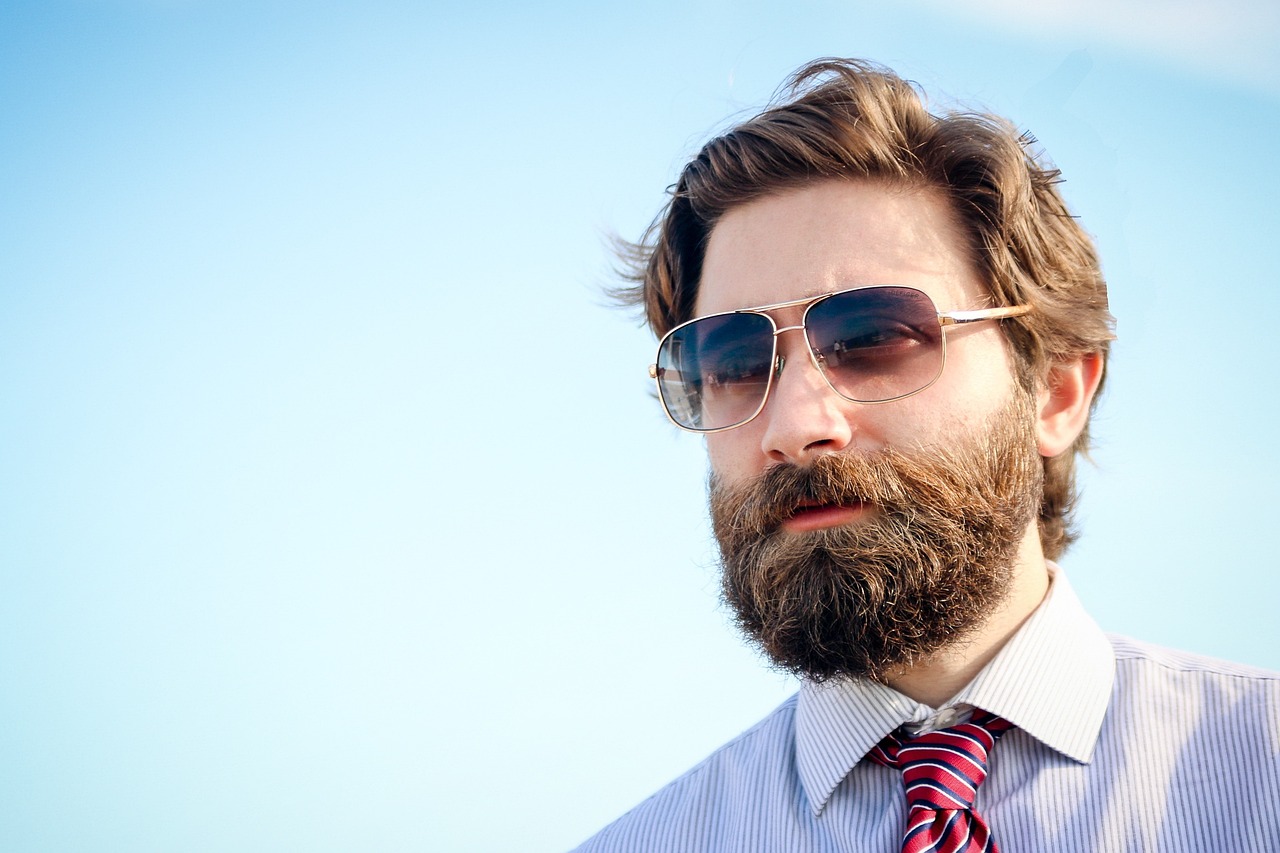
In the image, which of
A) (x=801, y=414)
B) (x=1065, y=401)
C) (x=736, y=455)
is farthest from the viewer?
(x=1065, y=401)

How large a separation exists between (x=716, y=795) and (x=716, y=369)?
52.2 inches

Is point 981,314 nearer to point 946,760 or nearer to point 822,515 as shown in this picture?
point 822,515

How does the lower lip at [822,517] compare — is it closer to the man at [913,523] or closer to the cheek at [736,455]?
the man at [913,523]

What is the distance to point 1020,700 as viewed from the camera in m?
2.43

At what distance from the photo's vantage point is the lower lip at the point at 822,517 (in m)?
2.62

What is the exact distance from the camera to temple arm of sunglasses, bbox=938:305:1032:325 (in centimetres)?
280

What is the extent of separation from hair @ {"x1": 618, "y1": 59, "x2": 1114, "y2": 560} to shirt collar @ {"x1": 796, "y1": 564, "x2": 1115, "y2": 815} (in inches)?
30.6

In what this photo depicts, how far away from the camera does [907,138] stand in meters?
3.13

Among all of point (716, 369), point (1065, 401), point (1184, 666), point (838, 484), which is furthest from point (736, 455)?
point (1184, 666)

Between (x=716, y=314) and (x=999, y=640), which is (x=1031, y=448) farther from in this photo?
(x=716, y=314)


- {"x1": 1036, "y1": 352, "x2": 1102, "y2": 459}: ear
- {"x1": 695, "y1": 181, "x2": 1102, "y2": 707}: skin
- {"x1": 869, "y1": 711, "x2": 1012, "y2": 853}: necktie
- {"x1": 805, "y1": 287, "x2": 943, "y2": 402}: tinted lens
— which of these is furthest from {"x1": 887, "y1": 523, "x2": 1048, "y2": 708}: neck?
{"x1": 805, "y1": 287, "x2": 943, "y2": 402}: tinted lens

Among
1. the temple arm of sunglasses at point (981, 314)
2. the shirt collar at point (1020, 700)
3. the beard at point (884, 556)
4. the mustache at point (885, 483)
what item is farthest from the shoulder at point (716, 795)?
the temple arm of sunglasses at point (981, 314)

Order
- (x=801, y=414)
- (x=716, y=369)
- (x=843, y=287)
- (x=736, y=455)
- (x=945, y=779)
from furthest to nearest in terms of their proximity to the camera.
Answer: (x=716, y=369)
(x=736, y=455)
(x=843, y=287)
(x=801, y=414)
(x=945, y=779)

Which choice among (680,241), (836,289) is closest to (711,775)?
(836,289)
